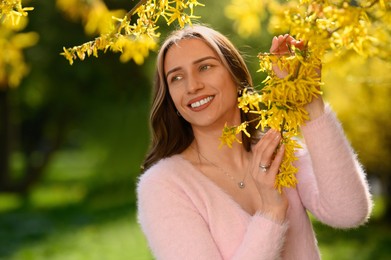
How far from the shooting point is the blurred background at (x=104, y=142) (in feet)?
35.3

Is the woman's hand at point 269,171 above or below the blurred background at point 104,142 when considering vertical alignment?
above

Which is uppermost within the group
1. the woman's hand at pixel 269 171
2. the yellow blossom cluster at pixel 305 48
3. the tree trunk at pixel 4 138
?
the yellow blossom cluster at pixel 305 48

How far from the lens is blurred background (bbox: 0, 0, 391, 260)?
10758mm

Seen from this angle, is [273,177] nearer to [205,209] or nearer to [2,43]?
[205,209]

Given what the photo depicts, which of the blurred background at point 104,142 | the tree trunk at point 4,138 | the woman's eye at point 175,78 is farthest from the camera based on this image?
the tree trunk at point 4,138

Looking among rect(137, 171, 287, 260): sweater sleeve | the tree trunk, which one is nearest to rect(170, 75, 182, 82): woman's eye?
rect(137, 171, 287, 260): sweater sleeve

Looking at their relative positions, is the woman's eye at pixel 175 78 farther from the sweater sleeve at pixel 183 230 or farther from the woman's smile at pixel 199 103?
the sweater sleeve at pixel 183 230

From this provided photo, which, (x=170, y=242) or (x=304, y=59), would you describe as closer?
(x=304, y=59)

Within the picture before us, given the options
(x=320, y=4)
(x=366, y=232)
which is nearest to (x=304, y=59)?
(x=320, y=4)

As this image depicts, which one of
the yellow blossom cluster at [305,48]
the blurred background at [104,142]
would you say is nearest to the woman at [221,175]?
the yellow blossom cluster at [305,48]

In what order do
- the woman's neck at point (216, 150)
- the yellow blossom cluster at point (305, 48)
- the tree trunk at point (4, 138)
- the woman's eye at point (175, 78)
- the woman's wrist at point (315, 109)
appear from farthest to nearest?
the tree trunk at point (4, 138) → the woman's neck at point (216, 150) → the woman's eye at point (175, 78) → the woman's wrist at point (315, 109) → the yellow blossom cluster at point (305, 48)

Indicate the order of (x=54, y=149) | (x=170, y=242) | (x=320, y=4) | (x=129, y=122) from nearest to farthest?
(x=320, y=4), (x=170, y=242), (x=129, y=122), (x=54, y=149)

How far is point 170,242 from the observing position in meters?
3.01

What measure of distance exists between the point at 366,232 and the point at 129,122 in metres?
8.16
